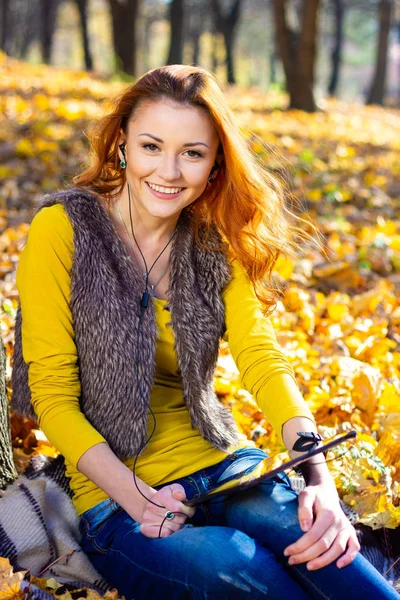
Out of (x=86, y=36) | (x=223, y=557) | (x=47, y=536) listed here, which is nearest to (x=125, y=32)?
(x=86, y=36)

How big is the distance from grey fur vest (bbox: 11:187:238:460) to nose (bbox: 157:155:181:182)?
Answer: 252mm

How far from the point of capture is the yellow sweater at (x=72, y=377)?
2.24m

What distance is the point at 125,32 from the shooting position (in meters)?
14.3

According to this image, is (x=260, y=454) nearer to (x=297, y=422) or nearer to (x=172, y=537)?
(x=297, y=422)

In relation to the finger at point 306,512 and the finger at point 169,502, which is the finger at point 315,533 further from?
the finger at point 169,502

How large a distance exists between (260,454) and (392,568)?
2.00 feet

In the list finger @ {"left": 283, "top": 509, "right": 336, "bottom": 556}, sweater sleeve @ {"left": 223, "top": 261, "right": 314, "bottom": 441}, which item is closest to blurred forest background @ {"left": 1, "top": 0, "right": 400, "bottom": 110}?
sweater sleeve @ {"left": 223, "top": 261, "right": 314, "bottom": 441}

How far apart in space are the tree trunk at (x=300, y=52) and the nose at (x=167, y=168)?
34.7ft

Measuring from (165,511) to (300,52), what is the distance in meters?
11.6

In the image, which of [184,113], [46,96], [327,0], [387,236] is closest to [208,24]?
[327,0]

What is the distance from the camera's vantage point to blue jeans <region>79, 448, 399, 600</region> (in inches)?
76.4

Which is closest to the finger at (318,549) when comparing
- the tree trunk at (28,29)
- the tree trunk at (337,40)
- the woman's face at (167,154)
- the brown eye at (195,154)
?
the woman's face at (167,154)

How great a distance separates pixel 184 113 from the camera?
235 cm

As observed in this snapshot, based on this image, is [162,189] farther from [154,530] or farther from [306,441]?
[154,530]
